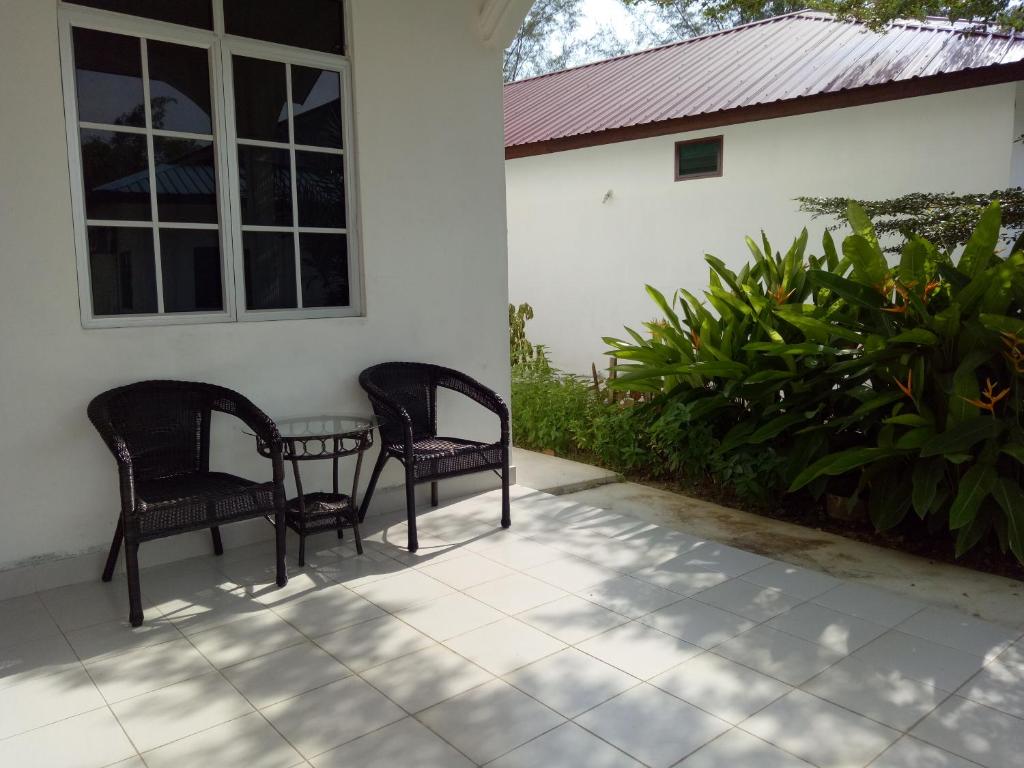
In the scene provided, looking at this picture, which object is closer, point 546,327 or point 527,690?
point 527,690

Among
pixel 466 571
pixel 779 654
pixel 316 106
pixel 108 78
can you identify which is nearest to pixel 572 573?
pixel 466 571

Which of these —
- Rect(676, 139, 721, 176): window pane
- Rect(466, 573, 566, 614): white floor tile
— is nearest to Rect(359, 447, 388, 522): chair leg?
Rect(466, 573, 566, 614): white floor tile

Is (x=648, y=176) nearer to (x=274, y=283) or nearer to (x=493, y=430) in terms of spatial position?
(x=493, y=430)

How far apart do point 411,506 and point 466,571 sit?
428 millimetres

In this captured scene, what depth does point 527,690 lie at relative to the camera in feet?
8.86

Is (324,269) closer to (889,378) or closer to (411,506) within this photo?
(411,506)

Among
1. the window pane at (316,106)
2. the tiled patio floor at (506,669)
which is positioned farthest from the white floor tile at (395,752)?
the window pane at (316,106)

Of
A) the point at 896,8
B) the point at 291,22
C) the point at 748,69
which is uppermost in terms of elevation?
the point at 748,69

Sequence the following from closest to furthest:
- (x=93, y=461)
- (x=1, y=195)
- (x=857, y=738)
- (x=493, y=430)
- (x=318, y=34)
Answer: (x=857, y=738) < (x=1, y=195) < (x=93, y=461) < (x=318, y=34) < (x=493, y=430)


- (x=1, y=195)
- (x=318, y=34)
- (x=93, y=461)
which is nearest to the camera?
(x=1, y=195)

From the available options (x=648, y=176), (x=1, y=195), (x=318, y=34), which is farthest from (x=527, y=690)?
(x=648, y=176)

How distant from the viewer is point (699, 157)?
8211 mm

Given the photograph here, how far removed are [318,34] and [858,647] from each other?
3.80m

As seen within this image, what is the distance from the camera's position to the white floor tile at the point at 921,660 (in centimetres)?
275
